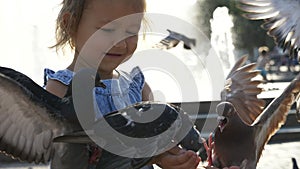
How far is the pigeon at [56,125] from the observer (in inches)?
67.2

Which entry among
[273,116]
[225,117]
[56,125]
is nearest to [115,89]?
[56,125]

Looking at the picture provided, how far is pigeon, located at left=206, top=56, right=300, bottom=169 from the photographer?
122 inches

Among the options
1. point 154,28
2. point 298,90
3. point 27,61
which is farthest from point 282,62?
point 154,28

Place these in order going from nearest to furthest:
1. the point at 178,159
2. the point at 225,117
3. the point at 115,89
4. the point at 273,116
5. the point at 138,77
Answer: the point at 178,159 < the point at 115,89 < the point at 138,77 < the point at 225,117 < the point at 273,116

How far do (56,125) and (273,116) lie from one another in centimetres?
263

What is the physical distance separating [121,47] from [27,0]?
875 cm

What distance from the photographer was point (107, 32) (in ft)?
6.73

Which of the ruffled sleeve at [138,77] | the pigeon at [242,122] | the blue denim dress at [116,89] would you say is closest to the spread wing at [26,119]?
the blue denim dress at [116,89]

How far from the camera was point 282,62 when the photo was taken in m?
28.8

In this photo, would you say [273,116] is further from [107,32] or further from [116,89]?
[107,32]

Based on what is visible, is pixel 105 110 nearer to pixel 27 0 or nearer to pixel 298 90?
pixel 298 90

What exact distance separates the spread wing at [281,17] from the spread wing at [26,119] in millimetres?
6076

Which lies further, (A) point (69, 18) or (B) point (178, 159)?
(A) point (69, 18)

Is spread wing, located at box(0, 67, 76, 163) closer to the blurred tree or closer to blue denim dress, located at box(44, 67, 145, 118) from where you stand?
blue denim dress, located at box(44, 67, 145, 118)
